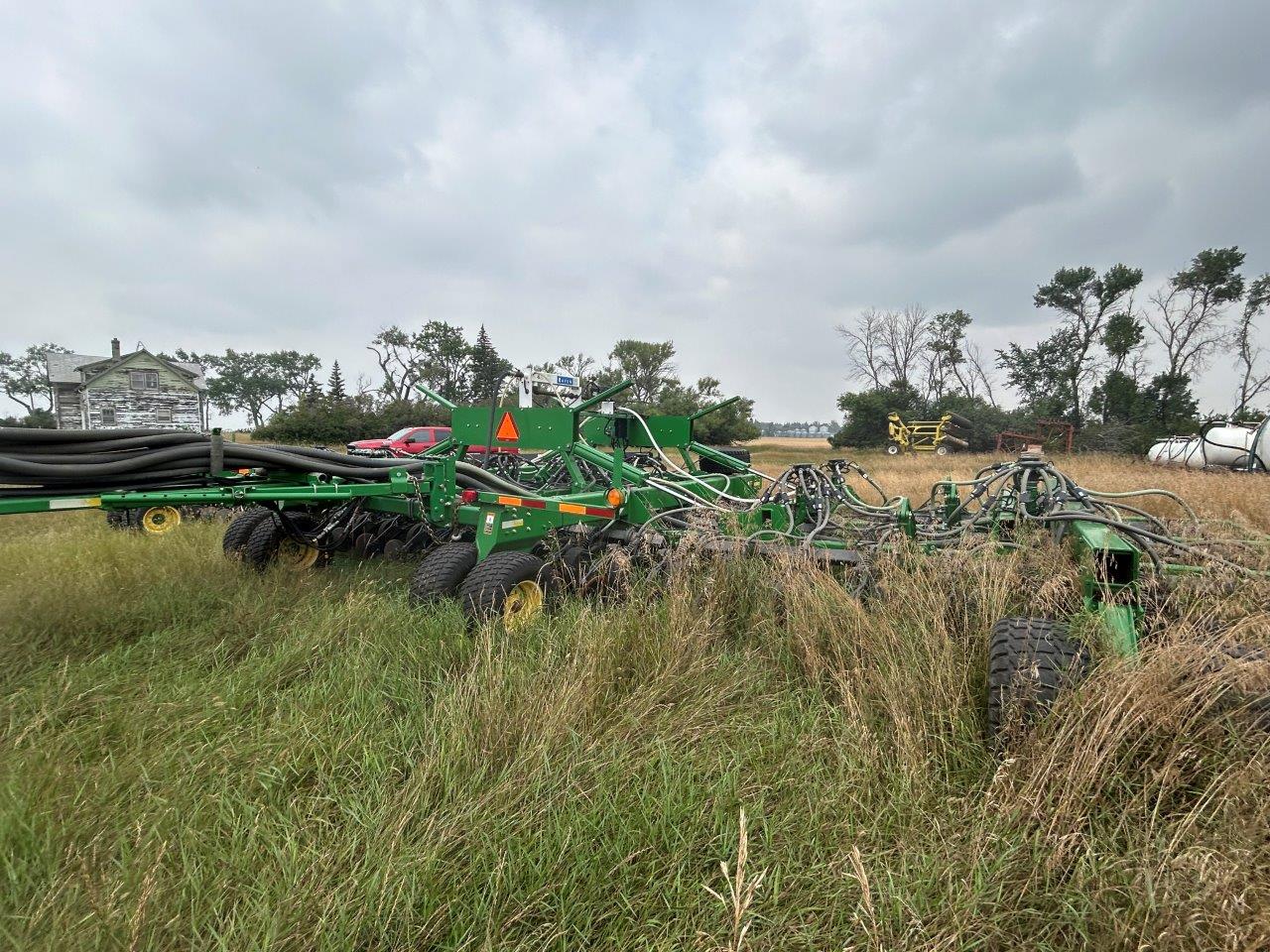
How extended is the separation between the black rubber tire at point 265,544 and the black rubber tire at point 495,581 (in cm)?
233

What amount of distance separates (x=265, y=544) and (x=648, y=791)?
4.47m

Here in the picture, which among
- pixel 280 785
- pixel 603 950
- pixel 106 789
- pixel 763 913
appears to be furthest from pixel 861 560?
pixel 106 789

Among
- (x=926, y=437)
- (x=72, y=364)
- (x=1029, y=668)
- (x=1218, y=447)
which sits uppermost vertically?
(x=72, y=364)

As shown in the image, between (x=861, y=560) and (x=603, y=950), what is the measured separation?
2.37 meters

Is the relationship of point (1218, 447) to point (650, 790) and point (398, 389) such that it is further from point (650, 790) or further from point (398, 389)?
point (398, 389)

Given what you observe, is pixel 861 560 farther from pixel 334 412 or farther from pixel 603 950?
pixel 334 412

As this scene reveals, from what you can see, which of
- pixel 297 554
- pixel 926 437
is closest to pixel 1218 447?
pixel 926 437

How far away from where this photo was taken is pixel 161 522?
6227mm

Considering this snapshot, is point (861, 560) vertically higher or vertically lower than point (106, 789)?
higher

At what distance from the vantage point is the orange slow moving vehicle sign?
4.89m

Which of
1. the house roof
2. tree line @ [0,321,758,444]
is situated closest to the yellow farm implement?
tree line @ [0,321,758,444]

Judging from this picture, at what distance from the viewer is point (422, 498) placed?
414 cm

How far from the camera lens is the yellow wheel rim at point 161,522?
589cm

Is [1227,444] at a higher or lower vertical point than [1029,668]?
higher
